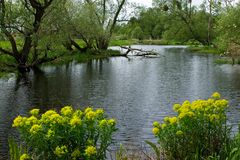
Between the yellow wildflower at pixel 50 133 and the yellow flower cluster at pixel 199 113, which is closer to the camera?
the yellow wildflower at pixel 50 133

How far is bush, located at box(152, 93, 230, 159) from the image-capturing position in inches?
326

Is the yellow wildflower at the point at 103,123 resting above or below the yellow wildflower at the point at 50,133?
above

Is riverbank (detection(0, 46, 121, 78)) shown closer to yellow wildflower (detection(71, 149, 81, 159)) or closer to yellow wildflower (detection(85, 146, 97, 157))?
yellow wildflower (detection(71, 149, 81, 159))

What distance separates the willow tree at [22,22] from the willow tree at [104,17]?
1737 cm

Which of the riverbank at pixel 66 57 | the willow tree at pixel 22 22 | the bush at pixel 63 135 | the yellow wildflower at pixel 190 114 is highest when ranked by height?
the willow tree at pixel 22 22

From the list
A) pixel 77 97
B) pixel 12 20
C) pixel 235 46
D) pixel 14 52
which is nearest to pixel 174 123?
pixel 77 97

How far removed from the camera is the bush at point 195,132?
27.2ft

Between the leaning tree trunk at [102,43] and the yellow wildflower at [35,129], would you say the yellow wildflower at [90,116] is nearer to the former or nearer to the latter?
the yellow wildflower at [35,129]

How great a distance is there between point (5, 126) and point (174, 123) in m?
10.4

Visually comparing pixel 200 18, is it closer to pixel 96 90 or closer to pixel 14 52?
pixel 14 52

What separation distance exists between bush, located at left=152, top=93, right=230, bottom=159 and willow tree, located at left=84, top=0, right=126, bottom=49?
158 ft

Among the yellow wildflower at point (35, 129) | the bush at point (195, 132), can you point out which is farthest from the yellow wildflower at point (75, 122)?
the bush at point (195, 132)

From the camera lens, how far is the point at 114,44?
86.7 metres

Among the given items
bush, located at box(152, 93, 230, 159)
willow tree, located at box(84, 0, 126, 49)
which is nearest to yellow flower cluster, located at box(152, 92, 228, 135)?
bush, located at box(152, 93, 230, 159)
